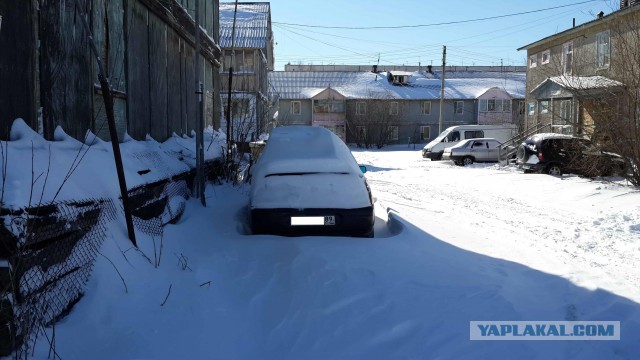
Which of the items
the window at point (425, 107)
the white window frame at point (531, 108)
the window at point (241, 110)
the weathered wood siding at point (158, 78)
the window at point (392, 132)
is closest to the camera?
Result: the weathered wood siding at point (158, 78)

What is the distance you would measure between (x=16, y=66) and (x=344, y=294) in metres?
3.19

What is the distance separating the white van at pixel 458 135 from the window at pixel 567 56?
6.50 meters

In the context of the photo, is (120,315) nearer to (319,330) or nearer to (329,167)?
Answer: (319,330)

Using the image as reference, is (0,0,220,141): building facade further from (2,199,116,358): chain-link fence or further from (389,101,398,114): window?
(389,101,398,114): window

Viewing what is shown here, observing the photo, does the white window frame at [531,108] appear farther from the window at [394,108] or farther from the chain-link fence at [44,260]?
the chain-link fence at [44,260]

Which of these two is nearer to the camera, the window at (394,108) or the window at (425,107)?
the window at (394,108)

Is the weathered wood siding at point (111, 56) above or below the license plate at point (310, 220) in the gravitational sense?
above

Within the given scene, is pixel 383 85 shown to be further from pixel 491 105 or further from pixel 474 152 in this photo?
pixel 474 152

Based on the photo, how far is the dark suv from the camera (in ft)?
46.5

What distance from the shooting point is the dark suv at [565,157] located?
14170 mm

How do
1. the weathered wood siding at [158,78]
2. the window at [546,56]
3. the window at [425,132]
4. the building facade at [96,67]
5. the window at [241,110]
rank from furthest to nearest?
the window at [425,132] → the window at [546,56] → the window at [241,110] → the weathered wood siding at [158,78] → the building facade at [96,67]

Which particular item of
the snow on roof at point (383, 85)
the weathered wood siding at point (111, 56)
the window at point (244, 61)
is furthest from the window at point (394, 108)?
the weathered wood siding at point (111, 56)

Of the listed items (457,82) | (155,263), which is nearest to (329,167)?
(155,263)

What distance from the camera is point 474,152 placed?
25.6 m
